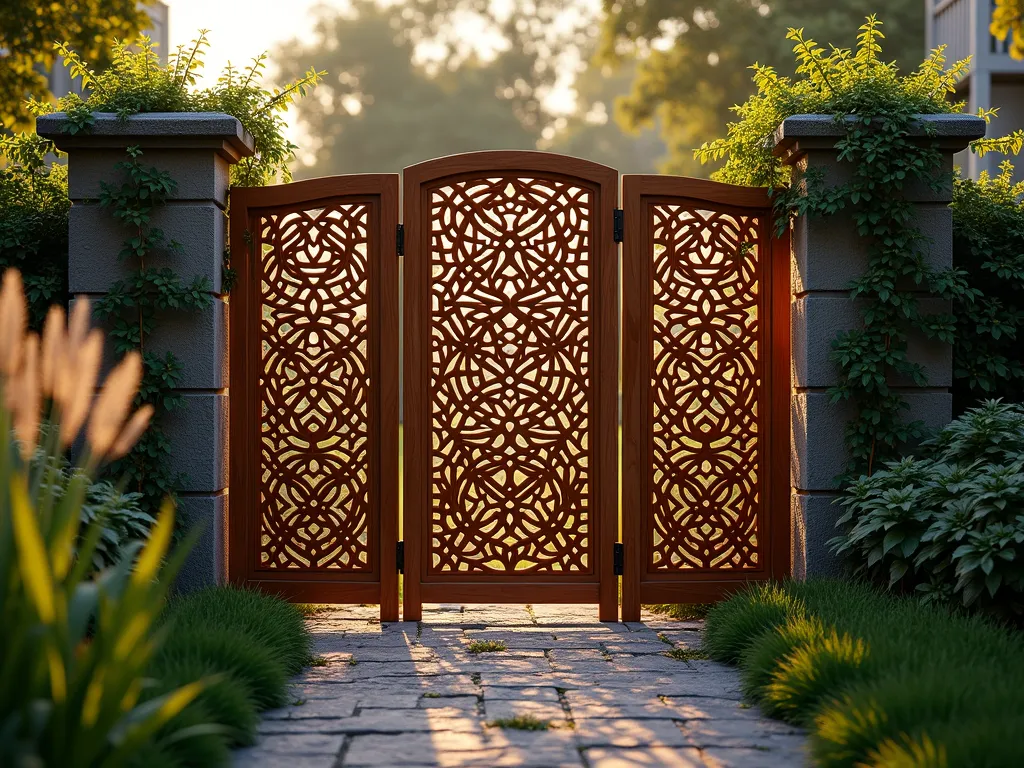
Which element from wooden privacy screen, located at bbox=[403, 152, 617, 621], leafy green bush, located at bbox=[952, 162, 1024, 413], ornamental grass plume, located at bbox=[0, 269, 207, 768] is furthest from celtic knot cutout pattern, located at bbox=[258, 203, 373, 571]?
leafy green bush, located at bbox=[952, 162, 1024, 413]

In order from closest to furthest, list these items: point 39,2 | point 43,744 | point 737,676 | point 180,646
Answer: point 43,744 < point 180,646 < point 737,676 < point 39,2

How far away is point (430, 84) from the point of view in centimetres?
3144

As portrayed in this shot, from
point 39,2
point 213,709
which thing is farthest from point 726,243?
point 39,2

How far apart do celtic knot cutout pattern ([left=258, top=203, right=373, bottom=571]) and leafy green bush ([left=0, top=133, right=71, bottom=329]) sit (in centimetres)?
99

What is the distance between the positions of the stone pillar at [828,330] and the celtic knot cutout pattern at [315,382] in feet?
6.64

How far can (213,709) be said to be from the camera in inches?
119

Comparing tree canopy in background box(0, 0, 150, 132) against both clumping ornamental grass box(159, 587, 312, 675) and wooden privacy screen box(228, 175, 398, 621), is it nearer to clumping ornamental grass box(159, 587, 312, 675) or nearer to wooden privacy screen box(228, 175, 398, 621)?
wooden privacy screen box(228, 175, 398, 621)

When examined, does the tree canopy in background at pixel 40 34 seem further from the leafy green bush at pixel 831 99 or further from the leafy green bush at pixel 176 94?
the leafy green bush at pixel 831 99

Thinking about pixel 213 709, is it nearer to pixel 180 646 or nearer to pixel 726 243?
pixel 180 646

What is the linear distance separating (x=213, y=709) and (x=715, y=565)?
275 centimetres

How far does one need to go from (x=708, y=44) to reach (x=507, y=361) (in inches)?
562

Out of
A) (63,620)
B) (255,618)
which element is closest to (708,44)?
(255,618)

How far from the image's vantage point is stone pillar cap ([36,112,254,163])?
15.5ft

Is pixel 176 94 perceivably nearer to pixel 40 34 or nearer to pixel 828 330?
pixel 828 330
